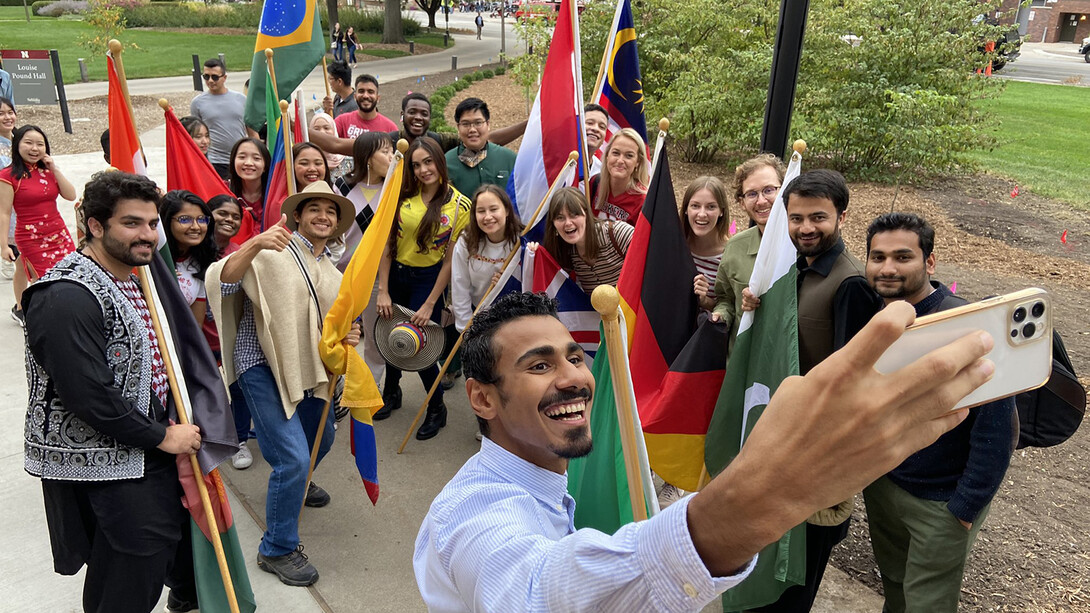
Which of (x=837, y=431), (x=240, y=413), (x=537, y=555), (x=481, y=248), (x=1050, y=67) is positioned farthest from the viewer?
(x=1050, y=67)

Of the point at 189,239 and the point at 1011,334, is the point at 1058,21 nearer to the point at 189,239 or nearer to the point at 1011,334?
the point at 189,239

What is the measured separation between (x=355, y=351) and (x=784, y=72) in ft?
8.63

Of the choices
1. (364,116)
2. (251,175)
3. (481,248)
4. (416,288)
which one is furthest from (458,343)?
(364,116)

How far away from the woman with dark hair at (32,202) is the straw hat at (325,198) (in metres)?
3.21

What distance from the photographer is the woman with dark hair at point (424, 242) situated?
16.3 feet

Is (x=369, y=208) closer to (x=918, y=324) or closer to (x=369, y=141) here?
(x=369, y=141)

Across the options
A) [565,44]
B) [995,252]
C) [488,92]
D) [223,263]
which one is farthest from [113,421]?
[488,92]

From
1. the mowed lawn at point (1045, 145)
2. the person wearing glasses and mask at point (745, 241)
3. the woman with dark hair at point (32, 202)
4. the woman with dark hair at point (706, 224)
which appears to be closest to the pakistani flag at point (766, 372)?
the person wearing glasses and mask at point (745, 241)

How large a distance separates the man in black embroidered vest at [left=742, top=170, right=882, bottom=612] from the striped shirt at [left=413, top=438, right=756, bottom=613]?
165 centimetres

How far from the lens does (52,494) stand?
2730 mm

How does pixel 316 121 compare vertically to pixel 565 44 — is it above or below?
below

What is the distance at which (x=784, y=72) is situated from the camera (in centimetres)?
400

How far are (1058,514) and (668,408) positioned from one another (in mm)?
2415

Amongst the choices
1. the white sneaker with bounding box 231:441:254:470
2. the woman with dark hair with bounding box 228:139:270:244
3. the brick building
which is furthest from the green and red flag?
the brick building
